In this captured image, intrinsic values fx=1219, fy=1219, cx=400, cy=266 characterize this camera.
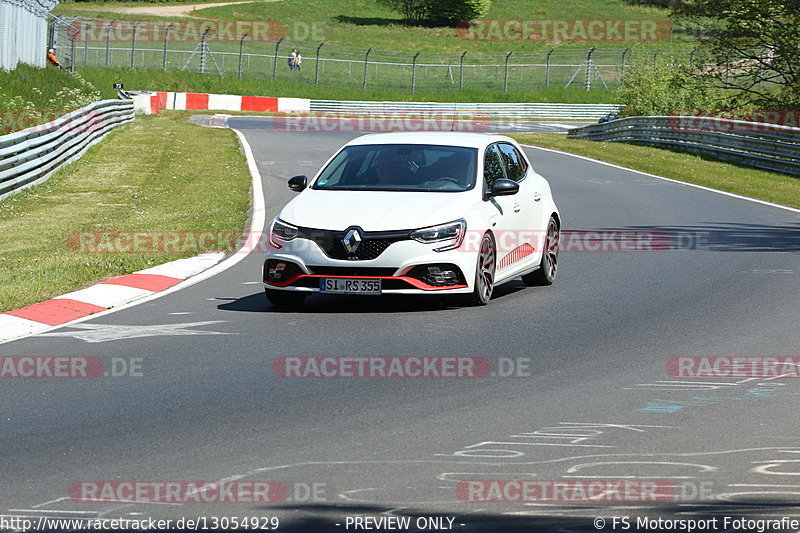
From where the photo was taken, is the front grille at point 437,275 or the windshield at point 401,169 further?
the windshield at point 401,169

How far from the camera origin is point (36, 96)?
3422 centimetres

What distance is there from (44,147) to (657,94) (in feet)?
88.3

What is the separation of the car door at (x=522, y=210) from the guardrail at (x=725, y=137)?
17.8 m

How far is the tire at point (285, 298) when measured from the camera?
1123cm

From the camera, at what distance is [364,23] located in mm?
109625

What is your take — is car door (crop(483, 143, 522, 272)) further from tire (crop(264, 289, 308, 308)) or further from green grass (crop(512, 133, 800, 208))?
green grass (crop(512, 133, 800, 208))

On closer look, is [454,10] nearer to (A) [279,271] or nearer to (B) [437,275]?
(A) [279,271]

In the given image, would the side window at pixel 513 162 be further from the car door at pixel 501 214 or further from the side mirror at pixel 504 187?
the side mirror at pixel 504 187

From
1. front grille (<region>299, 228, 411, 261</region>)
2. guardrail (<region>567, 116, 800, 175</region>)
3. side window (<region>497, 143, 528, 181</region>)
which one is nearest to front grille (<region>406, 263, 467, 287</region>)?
front grille (<region>299, 228, 411, 261</region>)

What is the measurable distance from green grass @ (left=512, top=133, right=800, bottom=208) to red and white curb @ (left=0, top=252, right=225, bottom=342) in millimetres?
12912

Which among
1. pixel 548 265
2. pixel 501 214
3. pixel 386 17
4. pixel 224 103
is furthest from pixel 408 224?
pixel 386 17

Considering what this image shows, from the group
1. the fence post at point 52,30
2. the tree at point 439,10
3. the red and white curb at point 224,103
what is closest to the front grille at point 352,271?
the fence post at point 52,30

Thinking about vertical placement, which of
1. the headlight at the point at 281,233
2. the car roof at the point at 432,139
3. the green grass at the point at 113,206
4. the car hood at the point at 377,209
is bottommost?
the green grass at the point at 113,206

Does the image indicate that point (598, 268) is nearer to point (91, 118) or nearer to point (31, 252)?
point (31, 252)
